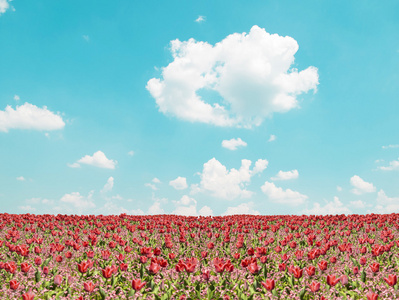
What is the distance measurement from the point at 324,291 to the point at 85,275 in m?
5.34

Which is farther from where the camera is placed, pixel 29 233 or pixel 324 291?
pixel 29 233

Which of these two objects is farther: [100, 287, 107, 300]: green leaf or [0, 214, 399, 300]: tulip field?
[0, 214, 399, 300]: tulip field

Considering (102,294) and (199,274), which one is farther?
(199,274)

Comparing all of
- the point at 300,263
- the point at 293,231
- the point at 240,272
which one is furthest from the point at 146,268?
the point at 293,231

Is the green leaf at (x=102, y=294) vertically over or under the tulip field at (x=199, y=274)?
under

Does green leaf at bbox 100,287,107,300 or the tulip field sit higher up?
the tulip field

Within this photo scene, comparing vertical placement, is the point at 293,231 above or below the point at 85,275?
above

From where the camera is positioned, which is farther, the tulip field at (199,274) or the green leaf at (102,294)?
the tulip field at (199,274)

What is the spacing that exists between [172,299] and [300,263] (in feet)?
12.8

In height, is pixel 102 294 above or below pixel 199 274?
below

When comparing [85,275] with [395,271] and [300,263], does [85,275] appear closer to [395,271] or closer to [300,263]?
[300,263]

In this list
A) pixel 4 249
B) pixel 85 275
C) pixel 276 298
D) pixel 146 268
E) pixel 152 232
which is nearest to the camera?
pixel 276 298

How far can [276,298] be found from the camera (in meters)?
6.96

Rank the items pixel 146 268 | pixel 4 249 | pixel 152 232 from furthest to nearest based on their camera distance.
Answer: pixel 152 232, pixel 4 249, pixel 146 268
